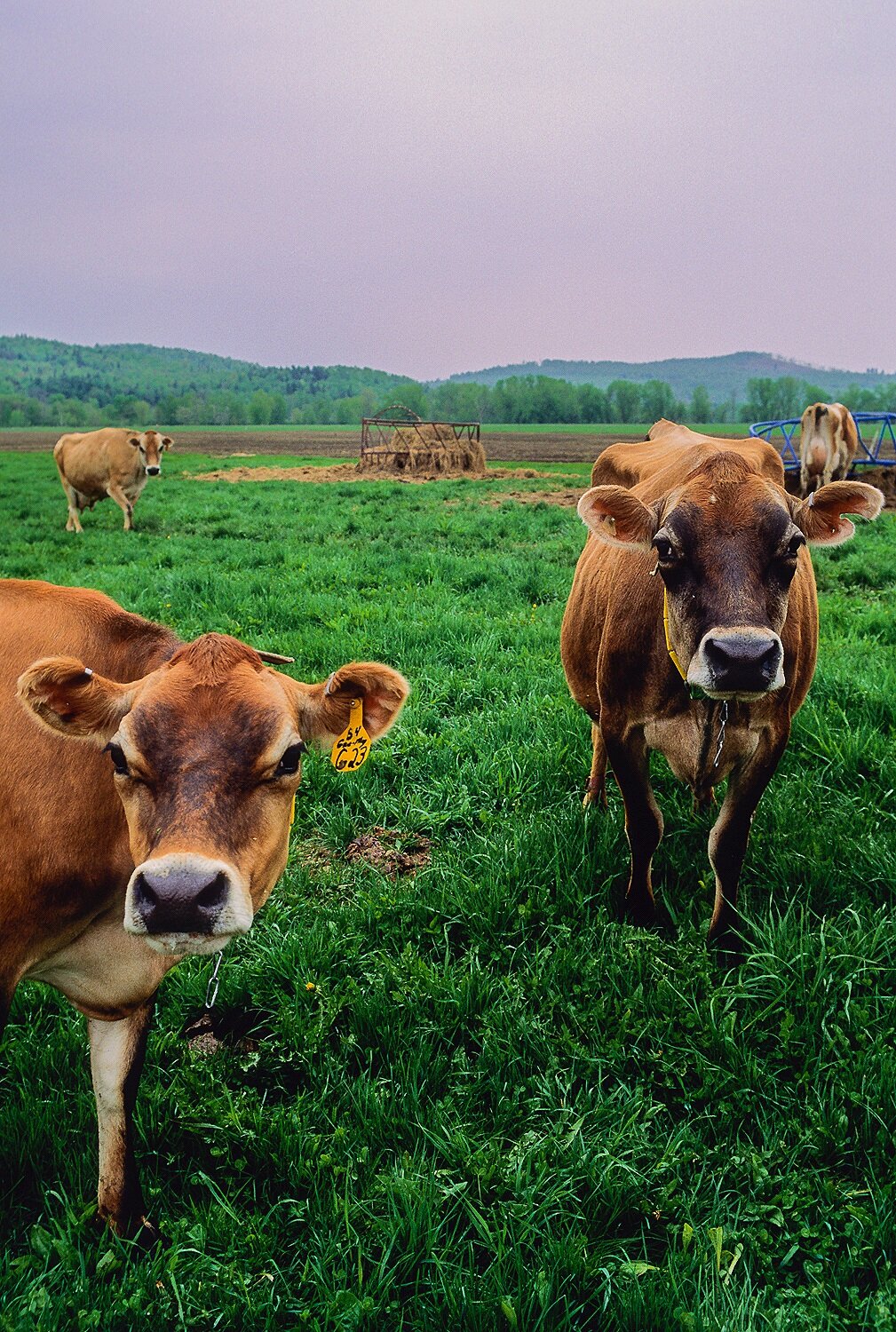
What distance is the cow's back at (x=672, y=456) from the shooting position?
11.8 feet

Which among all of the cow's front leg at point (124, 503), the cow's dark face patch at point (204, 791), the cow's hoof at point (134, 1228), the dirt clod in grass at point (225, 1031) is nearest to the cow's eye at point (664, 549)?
the cow's dark face patch at point (204, 791)

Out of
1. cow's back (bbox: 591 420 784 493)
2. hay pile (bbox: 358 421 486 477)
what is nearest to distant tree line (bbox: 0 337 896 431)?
hay pile (bbox: 358 421 486 477)

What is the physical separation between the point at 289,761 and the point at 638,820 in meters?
1.80

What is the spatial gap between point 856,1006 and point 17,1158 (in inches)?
104

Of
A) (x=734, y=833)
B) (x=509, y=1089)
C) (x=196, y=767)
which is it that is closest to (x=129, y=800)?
(x=196, y=767)

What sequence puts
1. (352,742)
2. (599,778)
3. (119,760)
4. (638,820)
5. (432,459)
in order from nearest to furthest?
(119,760) < (352,742) < (638,820) < (599,778) < (432,459)

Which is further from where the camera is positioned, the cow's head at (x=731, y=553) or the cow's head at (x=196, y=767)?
the cow's head at (x=731, y=553)

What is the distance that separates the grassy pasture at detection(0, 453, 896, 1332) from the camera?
2.07 meters

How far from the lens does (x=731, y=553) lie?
277cm

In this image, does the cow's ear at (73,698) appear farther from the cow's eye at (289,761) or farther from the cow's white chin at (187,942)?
the cow's white chin at (187,942)

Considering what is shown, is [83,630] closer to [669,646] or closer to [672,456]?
[669,646]

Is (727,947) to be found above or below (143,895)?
below

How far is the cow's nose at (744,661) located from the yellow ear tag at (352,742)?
1.09 metres

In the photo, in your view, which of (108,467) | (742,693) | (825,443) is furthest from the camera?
(825,443)
